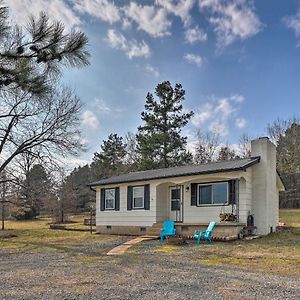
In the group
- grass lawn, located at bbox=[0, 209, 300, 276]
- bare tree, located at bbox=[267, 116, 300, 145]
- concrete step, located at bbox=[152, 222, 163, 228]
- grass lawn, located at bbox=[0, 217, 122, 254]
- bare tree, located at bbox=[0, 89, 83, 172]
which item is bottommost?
grass lawn, located at bbox=[0, 217, 122, 254]

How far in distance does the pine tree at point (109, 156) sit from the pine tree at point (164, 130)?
753cm

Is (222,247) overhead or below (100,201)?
below

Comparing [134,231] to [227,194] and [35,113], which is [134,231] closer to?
[227,194]

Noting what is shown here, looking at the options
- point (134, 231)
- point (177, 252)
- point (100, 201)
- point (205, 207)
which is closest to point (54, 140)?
point (100, 201)

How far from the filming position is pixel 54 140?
19.2 metres

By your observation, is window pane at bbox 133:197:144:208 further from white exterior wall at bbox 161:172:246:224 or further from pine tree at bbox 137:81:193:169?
pine tree at bbox 137:81:193:169

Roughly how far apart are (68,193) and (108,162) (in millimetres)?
10790

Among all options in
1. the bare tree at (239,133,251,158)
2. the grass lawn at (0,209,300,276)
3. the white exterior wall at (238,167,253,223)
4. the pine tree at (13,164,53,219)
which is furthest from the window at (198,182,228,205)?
the bare tree at (239,133,251,158)

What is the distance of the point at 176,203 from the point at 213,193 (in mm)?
2385

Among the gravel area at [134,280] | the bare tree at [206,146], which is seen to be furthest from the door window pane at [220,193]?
the bare tree at [206,146]

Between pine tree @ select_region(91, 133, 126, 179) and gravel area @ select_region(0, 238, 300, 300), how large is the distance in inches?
1270

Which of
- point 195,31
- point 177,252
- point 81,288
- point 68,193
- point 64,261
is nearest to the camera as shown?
point 81,288

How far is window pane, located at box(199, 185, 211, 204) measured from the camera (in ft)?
51.7

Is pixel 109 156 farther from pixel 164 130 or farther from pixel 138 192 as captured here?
pixel 138 192
